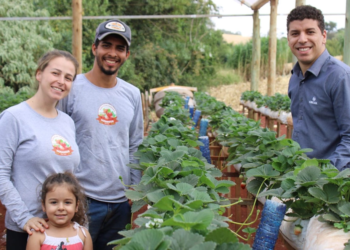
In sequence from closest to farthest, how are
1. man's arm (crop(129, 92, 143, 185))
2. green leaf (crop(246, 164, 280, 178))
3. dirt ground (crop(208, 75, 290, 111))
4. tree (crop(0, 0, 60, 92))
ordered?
green leaf (crop(246, 164, 280, 178)), man's arm (crop(129, 92, 143, 185)), tree (crop(0, 0, 60, 92)), dirt ground (crop(208, 75, 290, 111))

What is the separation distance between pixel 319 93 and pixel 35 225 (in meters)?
1.73

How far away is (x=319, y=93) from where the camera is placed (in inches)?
100.0

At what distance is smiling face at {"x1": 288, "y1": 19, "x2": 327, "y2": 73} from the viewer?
2.61 meters

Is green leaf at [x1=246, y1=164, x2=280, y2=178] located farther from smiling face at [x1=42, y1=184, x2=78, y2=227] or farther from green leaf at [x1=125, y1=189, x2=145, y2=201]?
smiling face at [x1=42, y1=184, x2=78, y2=227]

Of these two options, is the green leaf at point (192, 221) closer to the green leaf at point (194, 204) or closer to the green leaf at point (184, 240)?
the green leaf at point (184, 240)

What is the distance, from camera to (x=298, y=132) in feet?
9.05

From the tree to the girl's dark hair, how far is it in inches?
499

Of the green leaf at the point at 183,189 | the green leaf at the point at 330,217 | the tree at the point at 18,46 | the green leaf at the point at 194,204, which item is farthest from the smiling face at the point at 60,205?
the tree at the point at 18,46

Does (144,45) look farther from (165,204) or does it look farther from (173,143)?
(165,204)

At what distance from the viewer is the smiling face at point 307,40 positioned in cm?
261

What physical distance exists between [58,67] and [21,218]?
2.48 feet

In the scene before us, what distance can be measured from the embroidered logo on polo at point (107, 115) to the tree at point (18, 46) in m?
12.3

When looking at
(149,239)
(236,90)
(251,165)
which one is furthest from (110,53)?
(236,90)

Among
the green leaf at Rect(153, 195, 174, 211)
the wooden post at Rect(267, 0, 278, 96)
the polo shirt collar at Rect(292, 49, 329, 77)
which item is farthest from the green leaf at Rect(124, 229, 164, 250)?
the wooden post at Rect(267, 0, 278, 96)
